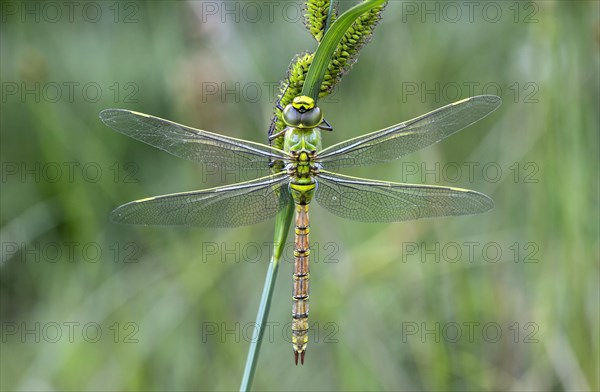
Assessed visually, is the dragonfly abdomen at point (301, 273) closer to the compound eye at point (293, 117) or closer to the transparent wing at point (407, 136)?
the transparent wing at point (407, 136)

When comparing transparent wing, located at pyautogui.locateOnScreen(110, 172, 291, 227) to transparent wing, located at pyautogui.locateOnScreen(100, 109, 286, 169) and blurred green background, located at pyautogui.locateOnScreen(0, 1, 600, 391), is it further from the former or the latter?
blurred green background, located at pyautogui.locateOnScreen(0, 1, 600, 391)

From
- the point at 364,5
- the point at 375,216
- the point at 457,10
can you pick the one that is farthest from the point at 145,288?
the point at 457,10

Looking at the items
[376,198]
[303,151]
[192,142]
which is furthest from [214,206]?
[376,198]

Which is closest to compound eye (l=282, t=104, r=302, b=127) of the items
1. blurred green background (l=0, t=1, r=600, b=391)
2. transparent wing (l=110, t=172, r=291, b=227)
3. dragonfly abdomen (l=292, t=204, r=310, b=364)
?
transparent wing (l=110, t=172, r=291, b=227)

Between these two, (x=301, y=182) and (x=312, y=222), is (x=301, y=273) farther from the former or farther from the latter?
(x=312, y=222)

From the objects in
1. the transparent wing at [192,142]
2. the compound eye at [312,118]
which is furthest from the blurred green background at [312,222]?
the compound eye at [312,118]

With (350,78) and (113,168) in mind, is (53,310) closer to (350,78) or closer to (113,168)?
(113,168)
